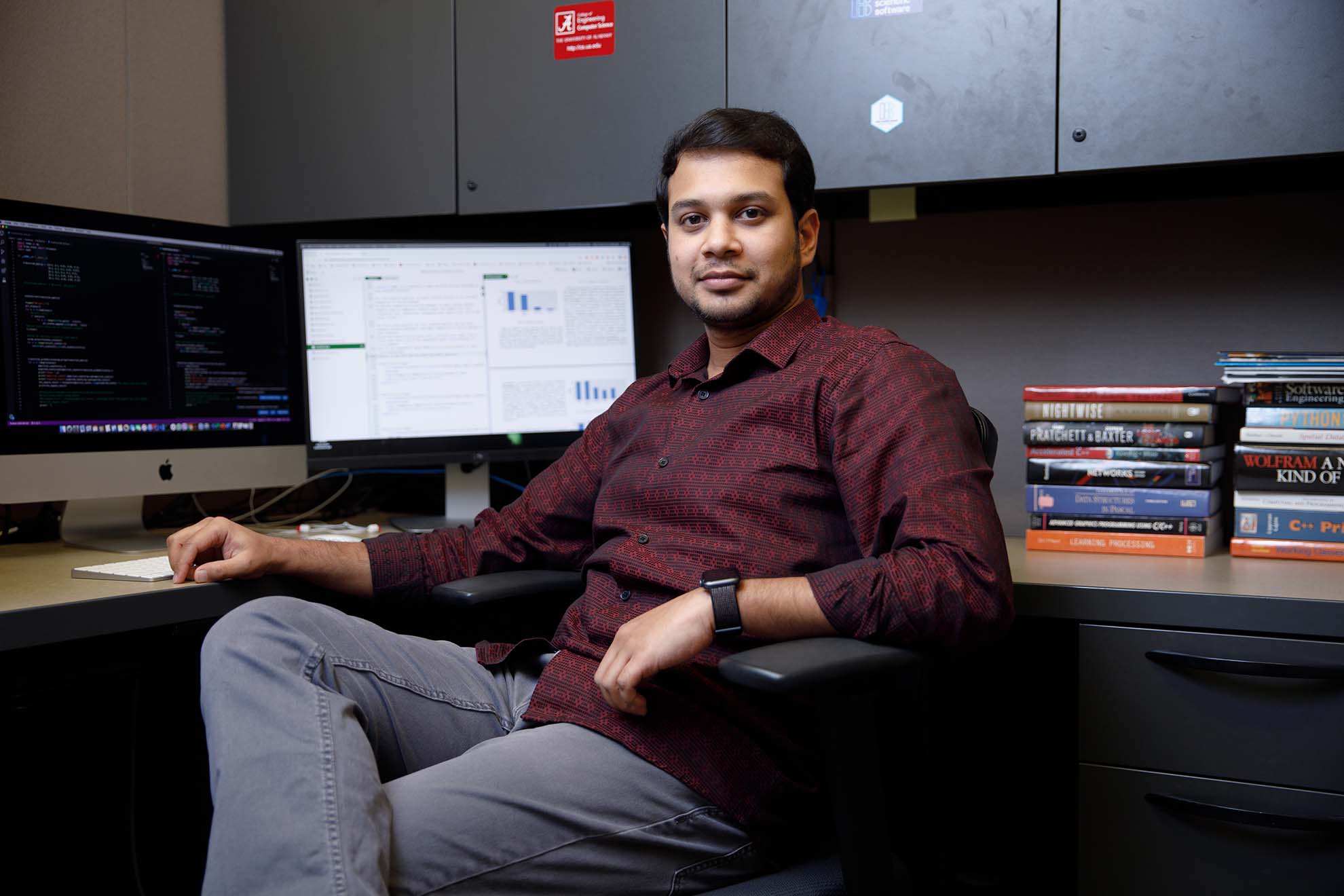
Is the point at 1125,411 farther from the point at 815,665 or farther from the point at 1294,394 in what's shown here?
the point at 815,665

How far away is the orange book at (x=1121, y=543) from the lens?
150 cm

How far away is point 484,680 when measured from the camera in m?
1.34

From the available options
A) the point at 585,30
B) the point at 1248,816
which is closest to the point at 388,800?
the point at 1248,816

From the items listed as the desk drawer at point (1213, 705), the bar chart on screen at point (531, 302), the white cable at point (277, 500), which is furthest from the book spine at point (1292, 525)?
the white cable at point (277, 500)

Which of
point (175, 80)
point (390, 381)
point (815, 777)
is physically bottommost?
point (815, 777)

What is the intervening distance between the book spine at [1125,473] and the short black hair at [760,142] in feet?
1.78

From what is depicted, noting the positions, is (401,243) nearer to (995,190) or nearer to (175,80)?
(175,80)

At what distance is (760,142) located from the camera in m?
1.36

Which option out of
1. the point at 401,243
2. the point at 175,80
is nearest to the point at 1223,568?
the point at 401,243

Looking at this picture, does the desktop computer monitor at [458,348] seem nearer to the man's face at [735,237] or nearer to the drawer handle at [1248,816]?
the man's face at [735,237]

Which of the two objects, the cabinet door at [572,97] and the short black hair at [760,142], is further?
the cabinet door at [572,97]

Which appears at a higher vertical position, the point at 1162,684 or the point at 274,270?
the point at 274,270

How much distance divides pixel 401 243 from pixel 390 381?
241 mm

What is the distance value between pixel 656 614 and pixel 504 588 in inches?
14.1
